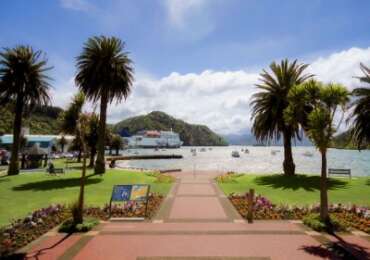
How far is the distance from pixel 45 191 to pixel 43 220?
10699mm

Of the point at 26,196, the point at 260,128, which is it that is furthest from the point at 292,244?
the point at 260,128

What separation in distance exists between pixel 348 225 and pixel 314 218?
132 centimetres

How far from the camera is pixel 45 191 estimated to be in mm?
23859

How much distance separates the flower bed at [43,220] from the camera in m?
11.0

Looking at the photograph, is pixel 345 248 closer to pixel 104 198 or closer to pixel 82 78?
pixel 104 198

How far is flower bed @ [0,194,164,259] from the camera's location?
11031mm

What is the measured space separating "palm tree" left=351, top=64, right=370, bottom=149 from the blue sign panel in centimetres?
1918

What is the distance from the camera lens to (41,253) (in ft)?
33.2

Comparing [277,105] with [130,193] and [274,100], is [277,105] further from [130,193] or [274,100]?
[130,193]

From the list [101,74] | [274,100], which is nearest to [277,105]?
[274,100]

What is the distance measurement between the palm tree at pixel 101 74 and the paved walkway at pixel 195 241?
70.7 ft

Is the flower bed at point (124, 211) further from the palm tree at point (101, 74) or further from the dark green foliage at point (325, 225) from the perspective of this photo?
the palm tree at point (101, 74)

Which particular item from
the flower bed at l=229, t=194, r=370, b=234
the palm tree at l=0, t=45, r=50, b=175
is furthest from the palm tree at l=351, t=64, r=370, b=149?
the palm tree at l=0, t=45, r=50, b=175

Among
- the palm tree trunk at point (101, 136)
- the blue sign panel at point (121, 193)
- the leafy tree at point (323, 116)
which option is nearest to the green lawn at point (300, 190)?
the leafy tree at point (323, 116)
